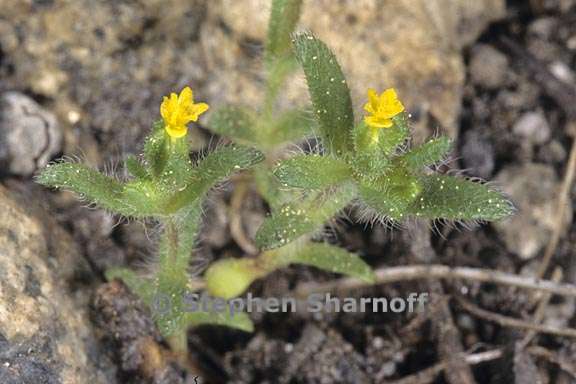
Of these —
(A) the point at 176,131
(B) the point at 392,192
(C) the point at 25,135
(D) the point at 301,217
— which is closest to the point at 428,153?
(B) the point at 392,192

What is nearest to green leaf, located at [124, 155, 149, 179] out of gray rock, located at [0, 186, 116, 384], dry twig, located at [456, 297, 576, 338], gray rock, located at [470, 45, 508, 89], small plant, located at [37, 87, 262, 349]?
small plant, located at [37, 87, 262, 349]

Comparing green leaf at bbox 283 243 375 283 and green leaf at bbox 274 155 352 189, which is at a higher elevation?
green leaf at bbox 274 155 352 189

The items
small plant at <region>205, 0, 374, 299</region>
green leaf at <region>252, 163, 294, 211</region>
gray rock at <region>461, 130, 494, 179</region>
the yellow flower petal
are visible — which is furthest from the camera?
gray rock at <region>461, 130, 494, 179</region>

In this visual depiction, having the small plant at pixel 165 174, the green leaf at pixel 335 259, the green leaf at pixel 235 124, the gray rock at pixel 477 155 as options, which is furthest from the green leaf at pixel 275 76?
the gray rock at pixel 477 155

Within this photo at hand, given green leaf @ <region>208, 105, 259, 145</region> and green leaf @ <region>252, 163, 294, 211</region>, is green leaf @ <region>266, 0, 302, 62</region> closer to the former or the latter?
green leaf @ <region>208, 105, 259, 145</region>

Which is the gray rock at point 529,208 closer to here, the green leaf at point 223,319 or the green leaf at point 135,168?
the green leaf at point 223,319

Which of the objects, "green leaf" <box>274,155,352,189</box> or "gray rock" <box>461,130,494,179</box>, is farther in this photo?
"gray rock" <box>461,130,494,179</box>

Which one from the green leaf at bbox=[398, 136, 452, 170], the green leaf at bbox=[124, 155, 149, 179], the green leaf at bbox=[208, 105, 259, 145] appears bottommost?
the green leaf at bbox=[124, 155, 149, 179]

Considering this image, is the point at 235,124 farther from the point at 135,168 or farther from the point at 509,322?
the point at 509,322
